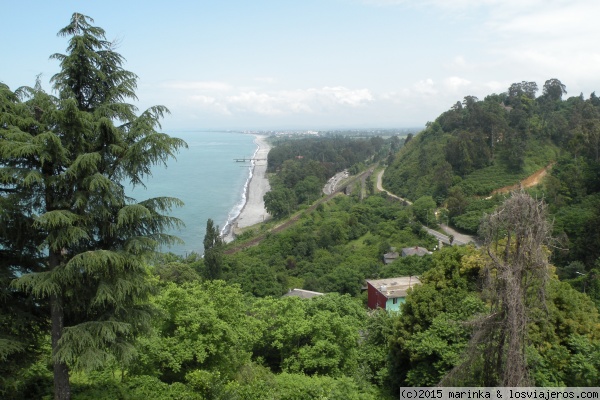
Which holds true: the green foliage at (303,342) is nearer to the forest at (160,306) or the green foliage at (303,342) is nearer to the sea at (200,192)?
the forest at (160,306)

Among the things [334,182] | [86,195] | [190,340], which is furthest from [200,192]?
[86,195]

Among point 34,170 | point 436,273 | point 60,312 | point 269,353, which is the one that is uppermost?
point 34,170

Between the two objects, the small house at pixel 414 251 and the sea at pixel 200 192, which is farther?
the sea at pixel 200 192

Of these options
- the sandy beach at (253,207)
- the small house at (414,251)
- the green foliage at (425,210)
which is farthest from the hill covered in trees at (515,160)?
the sandy beach at (253,207)

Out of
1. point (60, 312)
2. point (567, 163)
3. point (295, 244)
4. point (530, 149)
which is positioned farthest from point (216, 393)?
point (530, 149)

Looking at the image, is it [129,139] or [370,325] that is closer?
[129,139]

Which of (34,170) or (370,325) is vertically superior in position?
(34,170)

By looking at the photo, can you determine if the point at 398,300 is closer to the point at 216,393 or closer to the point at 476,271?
the point at 476,271
